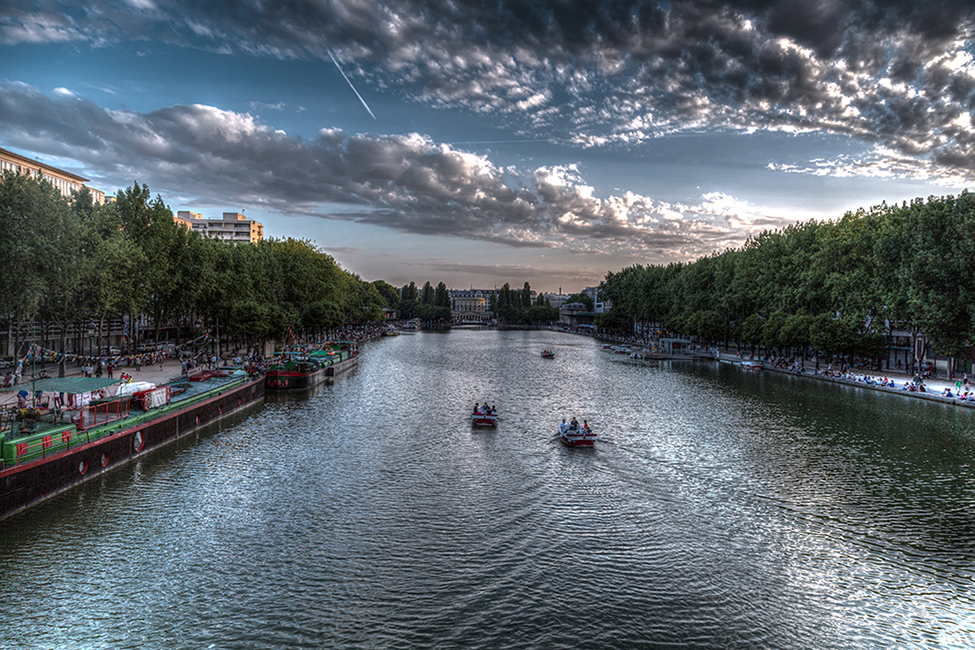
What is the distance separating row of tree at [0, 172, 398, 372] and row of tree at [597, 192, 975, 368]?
81.3 metres

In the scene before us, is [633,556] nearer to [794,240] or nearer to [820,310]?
[820,310]

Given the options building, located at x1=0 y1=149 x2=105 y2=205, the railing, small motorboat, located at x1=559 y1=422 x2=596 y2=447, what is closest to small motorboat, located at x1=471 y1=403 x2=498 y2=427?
small motorboat, located at x1=559 y1=422 x2=596 y2=447

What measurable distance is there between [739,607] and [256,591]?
1815cm

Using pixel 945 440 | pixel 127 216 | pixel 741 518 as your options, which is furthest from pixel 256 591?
pixel 127 216

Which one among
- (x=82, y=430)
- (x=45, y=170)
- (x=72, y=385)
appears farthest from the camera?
(x=45, y=170)

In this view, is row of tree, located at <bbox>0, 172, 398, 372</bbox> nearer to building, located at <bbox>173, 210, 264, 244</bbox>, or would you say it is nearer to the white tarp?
the white tarp

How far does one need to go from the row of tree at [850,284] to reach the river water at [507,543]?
22.7m

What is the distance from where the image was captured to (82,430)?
105ft

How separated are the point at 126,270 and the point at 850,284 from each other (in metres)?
92.8

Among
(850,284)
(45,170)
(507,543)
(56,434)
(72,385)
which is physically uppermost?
(45,170)

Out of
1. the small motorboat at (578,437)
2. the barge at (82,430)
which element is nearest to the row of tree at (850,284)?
the small motorboat at (578,437)

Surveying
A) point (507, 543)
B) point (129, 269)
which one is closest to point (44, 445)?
point (507, 543)

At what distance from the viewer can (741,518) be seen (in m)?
28.5

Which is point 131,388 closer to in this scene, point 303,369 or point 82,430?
point 82,430
